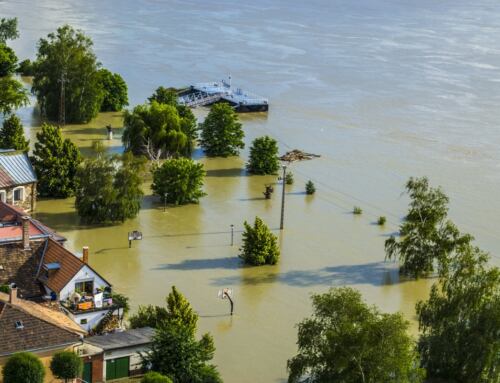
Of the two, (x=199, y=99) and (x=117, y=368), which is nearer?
(x=117, y=368)

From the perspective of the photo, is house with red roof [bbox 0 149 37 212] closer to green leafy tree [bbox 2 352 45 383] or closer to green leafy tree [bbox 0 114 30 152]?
green leafy tree [bbox 0 114 30 152]

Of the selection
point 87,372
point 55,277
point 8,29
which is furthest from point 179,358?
point 8,29

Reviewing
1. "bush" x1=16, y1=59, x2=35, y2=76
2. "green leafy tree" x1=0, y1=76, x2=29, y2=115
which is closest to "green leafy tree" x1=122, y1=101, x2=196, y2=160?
"green leafy tree" x1=0, y1=76, x2=29, y2=115

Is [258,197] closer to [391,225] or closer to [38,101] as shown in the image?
[391,225]

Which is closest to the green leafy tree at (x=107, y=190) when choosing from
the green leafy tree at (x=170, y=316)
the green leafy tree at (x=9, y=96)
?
the green leafy tree at (x=170, y=316)

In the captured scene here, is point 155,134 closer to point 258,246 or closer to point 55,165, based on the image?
point 55,165

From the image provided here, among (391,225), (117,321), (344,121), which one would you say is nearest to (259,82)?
(344,121)
